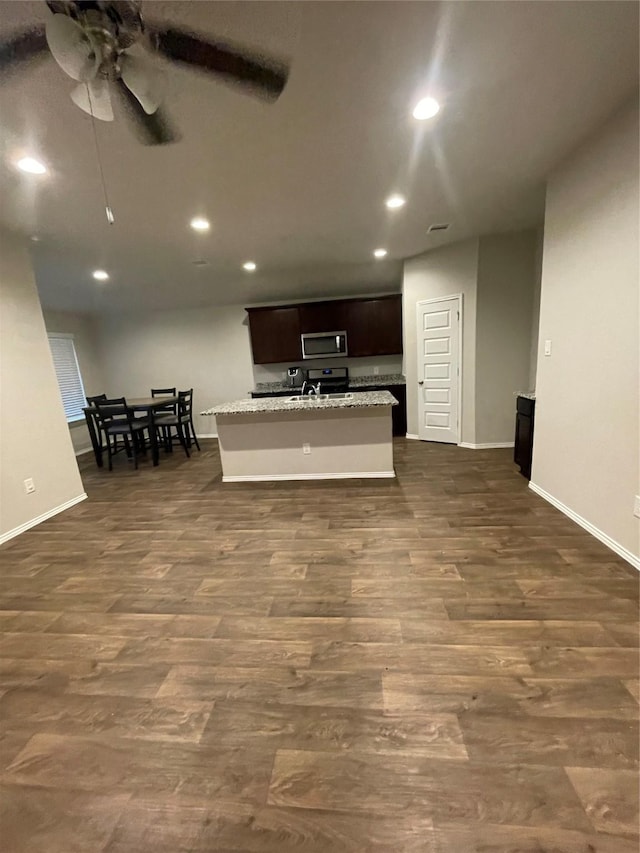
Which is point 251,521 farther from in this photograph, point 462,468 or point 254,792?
point 462,468

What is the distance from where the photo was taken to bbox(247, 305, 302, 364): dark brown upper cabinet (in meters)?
5.59

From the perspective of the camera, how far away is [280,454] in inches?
146

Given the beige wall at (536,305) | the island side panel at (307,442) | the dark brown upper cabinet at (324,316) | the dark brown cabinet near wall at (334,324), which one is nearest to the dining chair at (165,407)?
the dark brown cabinet near wall at (334,324)

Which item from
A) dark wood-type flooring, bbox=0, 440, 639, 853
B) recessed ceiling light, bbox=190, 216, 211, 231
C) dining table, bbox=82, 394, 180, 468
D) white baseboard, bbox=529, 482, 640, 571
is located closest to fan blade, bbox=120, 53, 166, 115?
recessed ceiling light, bbox=190, 216, 211, 231

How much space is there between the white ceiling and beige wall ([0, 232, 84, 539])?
22.1 inches

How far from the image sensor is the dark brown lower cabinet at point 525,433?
321 centimetres

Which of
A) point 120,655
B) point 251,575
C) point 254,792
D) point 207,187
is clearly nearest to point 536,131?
point 207,187

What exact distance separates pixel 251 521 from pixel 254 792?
1.86 meters

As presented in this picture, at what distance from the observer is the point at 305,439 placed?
11.9 ft

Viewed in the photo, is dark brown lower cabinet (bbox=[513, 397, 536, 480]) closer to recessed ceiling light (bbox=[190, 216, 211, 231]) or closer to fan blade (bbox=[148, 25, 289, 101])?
fan blade (bbox=[148, 25, 289, 101])

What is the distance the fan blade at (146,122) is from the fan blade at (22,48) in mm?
254

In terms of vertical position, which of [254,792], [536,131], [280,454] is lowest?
[254,792]

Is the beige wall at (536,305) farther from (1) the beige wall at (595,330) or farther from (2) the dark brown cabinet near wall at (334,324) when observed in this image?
(2) the dark brown cabinet near wall at (334,324)

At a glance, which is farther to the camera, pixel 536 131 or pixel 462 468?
pixel 462 468
